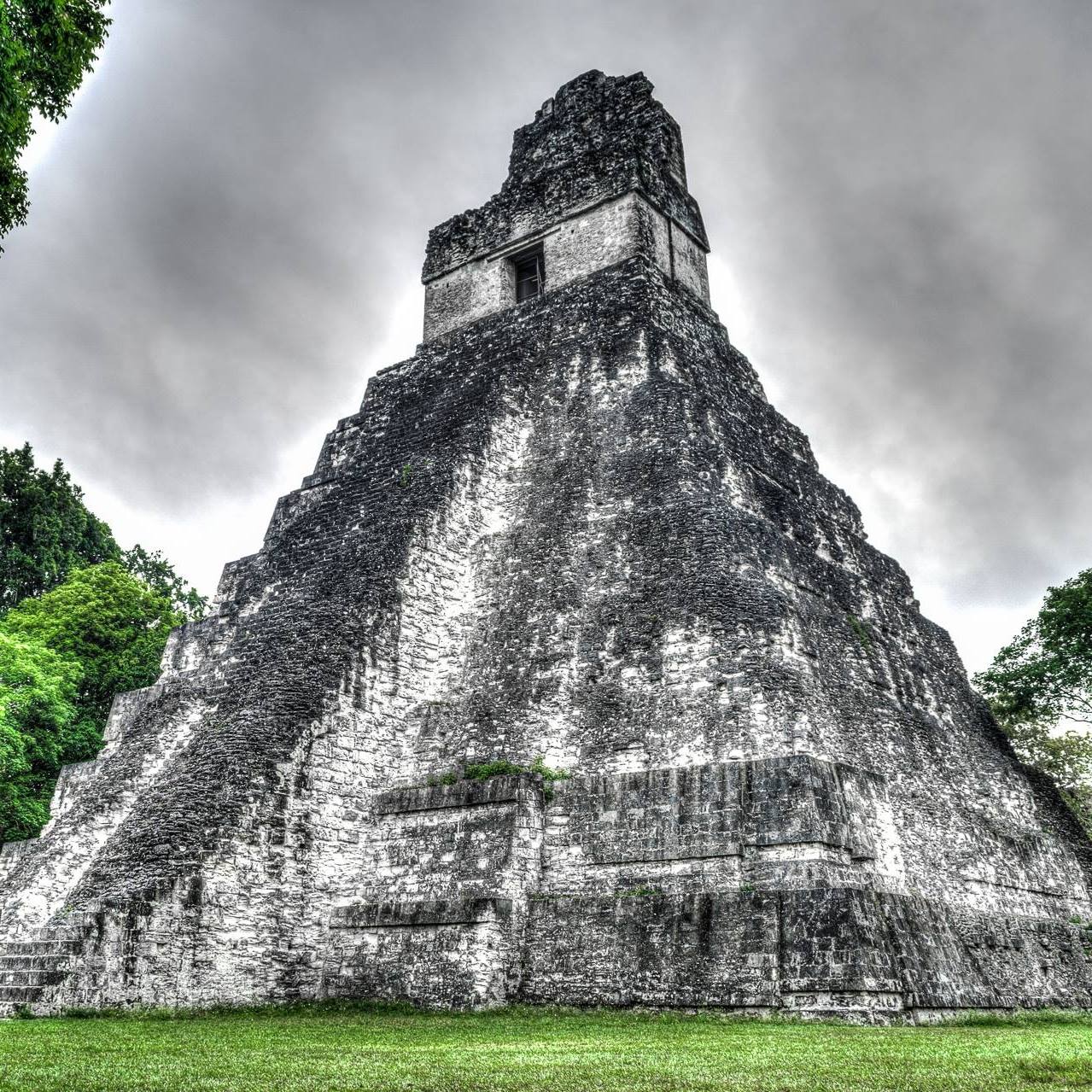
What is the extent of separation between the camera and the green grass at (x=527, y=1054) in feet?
17.6

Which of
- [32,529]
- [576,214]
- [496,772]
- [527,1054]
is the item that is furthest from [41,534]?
[527,1054]

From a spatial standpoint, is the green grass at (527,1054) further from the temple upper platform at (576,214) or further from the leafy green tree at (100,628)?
the leafy green tree at (100,628)

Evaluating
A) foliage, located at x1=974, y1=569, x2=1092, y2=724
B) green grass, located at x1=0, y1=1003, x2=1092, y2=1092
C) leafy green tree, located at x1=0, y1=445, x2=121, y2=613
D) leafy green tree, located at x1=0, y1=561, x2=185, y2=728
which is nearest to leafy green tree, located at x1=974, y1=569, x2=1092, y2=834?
foliage, located at x1=974, y1=569, x2=1092, y2=724

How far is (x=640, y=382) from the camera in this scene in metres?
15.4

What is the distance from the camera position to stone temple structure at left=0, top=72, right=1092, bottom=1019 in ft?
32.5

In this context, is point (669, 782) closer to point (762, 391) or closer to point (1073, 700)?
point (762, 391)

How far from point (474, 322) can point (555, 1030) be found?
13.6 m

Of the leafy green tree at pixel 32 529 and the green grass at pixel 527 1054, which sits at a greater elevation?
the leafy green tree at pixel 32 529

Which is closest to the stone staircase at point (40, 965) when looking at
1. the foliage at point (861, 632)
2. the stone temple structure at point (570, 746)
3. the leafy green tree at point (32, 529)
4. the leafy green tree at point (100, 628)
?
the stone temple structure at point (570, 746)

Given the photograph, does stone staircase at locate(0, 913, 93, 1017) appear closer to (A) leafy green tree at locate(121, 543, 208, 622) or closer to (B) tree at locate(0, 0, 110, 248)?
(B) tree at locate(0, 0, 110, 248)

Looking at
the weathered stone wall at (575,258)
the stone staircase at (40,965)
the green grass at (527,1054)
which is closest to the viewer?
the green grass at (527,1054)

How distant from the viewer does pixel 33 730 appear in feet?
89.1

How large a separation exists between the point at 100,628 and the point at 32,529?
226 inches

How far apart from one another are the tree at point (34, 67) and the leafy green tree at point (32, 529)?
27716 mm
